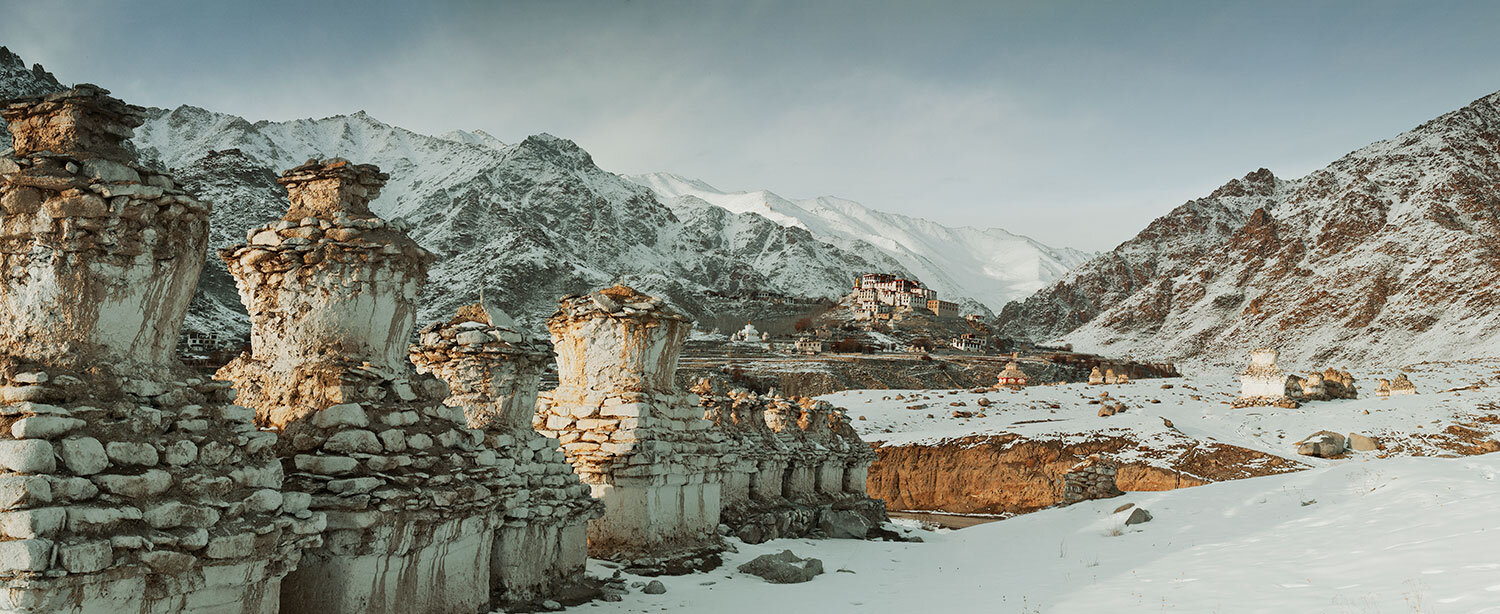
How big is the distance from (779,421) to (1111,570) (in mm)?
7731

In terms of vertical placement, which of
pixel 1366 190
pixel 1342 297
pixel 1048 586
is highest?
pixel 1366 190

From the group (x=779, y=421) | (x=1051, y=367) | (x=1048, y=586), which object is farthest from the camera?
(x=1051, y=367)

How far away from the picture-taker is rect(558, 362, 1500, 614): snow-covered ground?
733 centimetres

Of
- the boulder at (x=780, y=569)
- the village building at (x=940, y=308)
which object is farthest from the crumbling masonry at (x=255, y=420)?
the village building at (x=940, y=308)

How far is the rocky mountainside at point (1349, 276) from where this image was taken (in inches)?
3492

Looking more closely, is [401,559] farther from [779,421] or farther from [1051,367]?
[1051,367]

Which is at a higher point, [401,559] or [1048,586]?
[401,559]

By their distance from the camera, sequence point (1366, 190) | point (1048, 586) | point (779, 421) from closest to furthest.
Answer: point (1048, 586) → point (779, 421) → point (1366, 190)

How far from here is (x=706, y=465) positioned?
11.4 m

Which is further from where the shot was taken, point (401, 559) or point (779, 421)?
point (779, 421)

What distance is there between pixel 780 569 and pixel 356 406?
5917mm

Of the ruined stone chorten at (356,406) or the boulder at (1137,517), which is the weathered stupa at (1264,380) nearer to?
the boulder at (1137,517)

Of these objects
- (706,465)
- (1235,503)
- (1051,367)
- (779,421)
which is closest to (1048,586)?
(706,465)

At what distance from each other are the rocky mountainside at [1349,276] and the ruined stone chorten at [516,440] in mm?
87430
